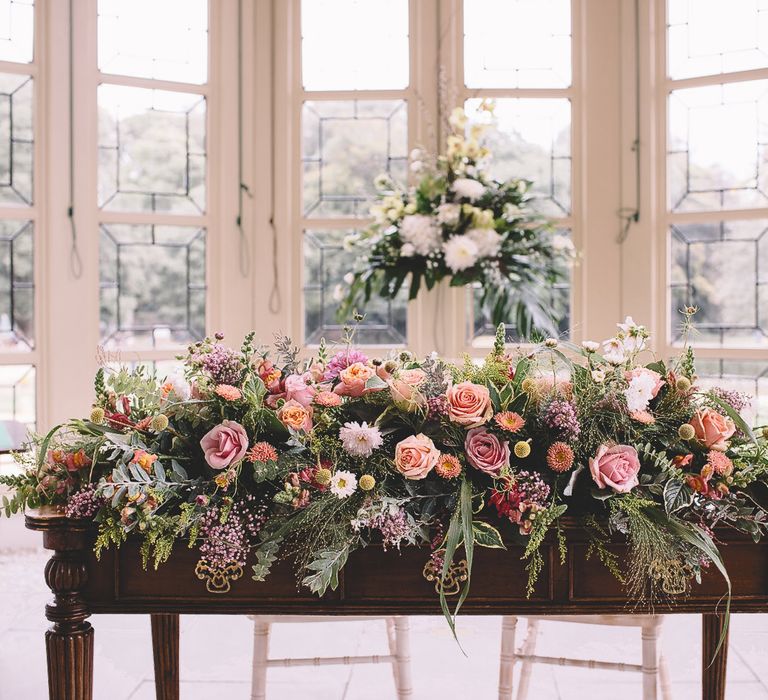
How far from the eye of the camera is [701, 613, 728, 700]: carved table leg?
1786 mm

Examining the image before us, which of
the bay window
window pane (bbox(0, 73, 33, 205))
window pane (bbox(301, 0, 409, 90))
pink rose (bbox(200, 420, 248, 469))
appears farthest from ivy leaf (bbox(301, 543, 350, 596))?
window pane (bbox(301, 0, 409, 90))

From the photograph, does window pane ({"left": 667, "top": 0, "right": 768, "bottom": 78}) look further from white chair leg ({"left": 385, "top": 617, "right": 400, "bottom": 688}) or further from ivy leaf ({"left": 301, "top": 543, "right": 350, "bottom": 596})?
ivy leaf ({"left": 301, "top": 543, "right": 350, "bottom": 596})

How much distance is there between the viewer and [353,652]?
2.92m

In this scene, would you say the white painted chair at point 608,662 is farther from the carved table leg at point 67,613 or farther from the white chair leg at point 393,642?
the carved table leg at point 67,613

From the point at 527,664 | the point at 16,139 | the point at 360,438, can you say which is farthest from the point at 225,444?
the point at 16,139

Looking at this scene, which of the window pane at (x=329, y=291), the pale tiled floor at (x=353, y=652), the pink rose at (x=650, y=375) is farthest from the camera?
the window pane at (x=329, y=291)

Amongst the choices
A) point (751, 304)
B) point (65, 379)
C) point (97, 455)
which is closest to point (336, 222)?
point (65, 379)

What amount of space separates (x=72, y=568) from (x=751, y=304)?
11.3 ft

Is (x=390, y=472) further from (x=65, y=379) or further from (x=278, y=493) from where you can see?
(x=65, y=379)

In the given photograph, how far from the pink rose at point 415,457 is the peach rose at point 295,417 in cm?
16

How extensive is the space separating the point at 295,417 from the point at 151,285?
114 inches

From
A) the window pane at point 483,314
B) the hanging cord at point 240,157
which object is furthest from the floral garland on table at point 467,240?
the hanging cord at point 240,157

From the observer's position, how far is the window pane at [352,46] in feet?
13.8

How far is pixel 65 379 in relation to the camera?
12.9 feet
